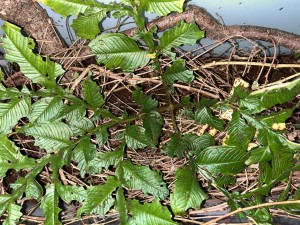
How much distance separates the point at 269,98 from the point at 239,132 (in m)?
0.13

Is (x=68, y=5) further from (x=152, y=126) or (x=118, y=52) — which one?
Result: (x=152, y=126)

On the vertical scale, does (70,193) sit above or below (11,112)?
below

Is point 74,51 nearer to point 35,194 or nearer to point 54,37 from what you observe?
point 54,37

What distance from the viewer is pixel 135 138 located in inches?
42.9

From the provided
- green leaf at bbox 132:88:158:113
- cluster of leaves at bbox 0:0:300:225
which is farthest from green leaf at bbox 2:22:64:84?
green leaf at bbox 132:88:158:113

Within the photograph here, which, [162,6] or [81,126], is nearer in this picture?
[162,6]

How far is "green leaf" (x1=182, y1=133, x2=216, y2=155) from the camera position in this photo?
110 cm

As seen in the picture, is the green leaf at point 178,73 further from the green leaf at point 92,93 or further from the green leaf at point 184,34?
the green leaf at point 92,93

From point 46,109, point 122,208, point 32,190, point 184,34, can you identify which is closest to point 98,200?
point 122,208

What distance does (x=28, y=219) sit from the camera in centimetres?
133

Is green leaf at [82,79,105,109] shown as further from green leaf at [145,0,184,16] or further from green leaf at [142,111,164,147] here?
green leaf at [145,0,184,16]

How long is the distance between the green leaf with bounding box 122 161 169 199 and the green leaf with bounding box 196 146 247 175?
0.14m

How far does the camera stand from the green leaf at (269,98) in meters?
0.97

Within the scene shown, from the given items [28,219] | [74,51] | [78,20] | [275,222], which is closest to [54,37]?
[74,51]
